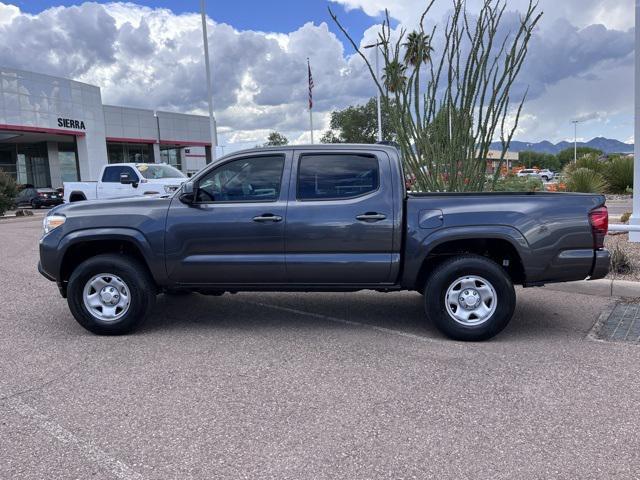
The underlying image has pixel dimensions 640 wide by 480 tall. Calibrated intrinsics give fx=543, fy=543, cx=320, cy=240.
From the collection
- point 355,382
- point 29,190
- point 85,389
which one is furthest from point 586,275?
point 29,190

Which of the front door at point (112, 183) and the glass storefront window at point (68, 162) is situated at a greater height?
the glass storefront window at point (68, 162)

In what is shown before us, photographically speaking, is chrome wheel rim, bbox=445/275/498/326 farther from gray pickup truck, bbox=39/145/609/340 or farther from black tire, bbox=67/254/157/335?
black tire, bbox=67/254/157/335

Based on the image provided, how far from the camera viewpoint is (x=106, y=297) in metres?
Result: 5.42

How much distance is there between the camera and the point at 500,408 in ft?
12.1

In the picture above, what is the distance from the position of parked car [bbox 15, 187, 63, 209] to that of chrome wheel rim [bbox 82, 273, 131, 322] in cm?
3104

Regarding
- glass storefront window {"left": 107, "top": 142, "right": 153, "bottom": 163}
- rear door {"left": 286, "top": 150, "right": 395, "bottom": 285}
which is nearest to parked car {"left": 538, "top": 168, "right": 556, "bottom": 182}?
rear door {"left": 286, "top": 150, "right": 395, "bottom": 285}

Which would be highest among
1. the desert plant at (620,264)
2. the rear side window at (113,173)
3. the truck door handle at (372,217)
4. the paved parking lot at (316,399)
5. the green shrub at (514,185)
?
the rear side window at (113,173)

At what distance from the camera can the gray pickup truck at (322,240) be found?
4.97 meters

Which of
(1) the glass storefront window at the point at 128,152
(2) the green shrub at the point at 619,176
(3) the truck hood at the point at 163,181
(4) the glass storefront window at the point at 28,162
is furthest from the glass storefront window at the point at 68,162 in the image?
(2) the green shrub at the point at 619,176

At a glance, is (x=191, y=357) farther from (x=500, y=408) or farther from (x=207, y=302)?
(x=500, y=408)

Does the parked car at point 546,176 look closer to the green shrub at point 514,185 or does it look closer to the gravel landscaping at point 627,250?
the green shrub at point 514,185

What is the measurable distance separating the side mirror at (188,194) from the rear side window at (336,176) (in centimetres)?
104

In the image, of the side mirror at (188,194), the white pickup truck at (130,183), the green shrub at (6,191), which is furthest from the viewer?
the green shrub at (6,191)

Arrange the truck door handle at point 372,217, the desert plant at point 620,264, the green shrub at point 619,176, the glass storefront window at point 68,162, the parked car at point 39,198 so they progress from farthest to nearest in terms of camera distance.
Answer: the glass storefront window at point 68,162 < the parked car at point 39,198 < the green shrub at point 619,176 < the desert plant at point 620,264 < the truck door handle at point 372,217
